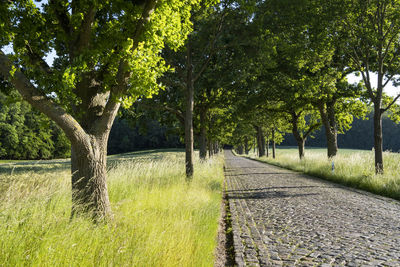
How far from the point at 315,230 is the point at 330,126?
678 inches

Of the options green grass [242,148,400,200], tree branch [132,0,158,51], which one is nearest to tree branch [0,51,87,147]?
tree branch [132,0,158,51]

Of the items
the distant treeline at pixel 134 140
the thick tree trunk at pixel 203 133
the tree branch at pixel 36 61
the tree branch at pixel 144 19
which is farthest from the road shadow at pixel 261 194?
the distant treeline at pixel 134 140

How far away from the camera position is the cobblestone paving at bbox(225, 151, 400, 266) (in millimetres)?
4043

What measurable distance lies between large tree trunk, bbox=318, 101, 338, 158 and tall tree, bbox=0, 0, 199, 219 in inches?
714

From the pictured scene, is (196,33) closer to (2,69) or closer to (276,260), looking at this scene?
(2,69)

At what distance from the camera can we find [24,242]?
2869mm

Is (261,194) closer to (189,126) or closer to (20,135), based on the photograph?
(189,126)

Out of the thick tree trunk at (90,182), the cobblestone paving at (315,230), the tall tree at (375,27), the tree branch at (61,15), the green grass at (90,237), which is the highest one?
the tall tree at (375,27)

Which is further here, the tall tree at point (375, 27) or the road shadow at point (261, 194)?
the tall tree at point (375, 27)

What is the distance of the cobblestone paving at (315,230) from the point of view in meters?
4.04

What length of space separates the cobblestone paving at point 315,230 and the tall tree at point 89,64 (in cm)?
290

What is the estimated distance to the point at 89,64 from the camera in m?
4.85

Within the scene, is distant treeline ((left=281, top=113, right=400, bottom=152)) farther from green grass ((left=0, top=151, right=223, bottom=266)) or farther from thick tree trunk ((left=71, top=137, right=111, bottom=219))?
Answer: thick tree trunk ((left=71, top=137, right=111, bottom=219))

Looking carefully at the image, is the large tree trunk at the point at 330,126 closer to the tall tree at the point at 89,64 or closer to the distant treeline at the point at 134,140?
the tall tree at the point at 89,64
